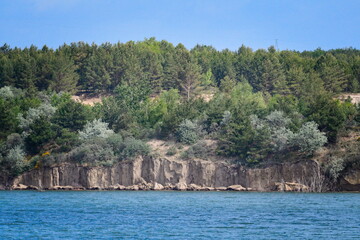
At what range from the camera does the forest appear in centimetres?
7744

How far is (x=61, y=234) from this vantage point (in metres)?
38.3

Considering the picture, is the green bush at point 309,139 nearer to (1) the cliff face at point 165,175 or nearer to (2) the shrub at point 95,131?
(1) the cliff face at point 165,175

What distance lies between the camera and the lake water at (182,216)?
38844 millimetres

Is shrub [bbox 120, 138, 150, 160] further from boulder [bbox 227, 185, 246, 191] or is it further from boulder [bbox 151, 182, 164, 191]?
boulder [bbox 227, 185, 246, 191]

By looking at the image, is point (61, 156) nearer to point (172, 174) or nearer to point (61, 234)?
point (172, 174)

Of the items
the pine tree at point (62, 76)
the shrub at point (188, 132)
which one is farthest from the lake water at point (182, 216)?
the pine tree at point (62, 76)

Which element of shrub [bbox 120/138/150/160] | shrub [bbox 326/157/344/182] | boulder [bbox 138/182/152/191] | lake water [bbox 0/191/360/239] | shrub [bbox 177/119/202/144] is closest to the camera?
lake water [bbox 0/191/360/239]

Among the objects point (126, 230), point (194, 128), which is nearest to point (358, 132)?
point (194, 128)

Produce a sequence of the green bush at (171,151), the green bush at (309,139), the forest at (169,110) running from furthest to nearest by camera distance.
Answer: the green bush at (171,151), the forest at (169,110), the green bush at (309,139)

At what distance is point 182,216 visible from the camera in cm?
4806

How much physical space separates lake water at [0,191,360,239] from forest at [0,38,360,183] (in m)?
11.0

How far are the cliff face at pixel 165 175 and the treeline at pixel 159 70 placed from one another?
1228 inches

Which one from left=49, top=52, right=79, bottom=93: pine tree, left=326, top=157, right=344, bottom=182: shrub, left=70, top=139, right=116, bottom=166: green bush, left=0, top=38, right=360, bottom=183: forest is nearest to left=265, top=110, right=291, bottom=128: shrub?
left=0, top=38, right=360, bottom=183: forest

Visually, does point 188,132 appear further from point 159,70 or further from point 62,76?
point 159,70
